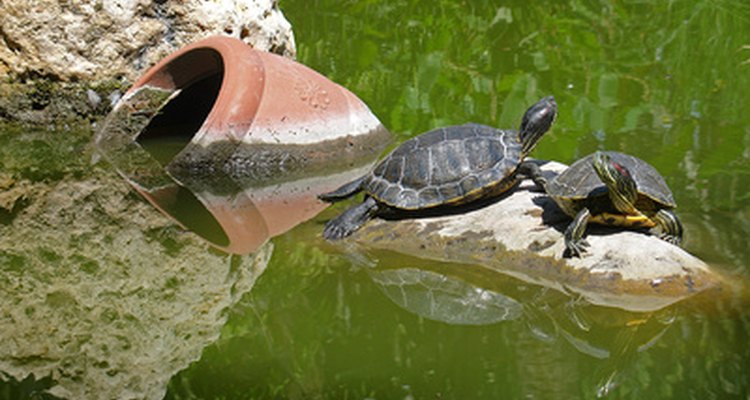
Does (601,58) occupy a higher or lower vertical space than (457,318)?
lower

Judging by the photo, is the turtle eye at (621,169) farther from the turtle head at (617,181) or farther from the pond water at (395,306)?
the pond water at (395,306)

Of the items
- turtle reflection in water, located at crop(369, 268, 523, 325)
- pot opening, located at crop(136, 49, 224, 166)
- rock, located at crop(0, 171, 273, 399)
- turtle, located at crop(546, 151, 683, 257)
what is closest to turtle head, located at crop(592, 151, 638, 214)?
turtle, located at crop(546, 151, 683, 257)

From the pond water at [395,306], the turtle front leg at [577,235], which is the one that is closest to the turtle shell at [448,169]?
the pond water at [395,306]

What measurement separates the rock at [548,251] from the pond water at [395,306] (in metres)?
0.10

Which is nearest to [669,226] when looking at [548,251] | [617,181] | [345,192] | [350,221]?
[617,181]

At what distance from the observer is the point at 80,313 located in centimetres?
370

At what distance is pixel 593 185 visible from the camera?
381 centimetres

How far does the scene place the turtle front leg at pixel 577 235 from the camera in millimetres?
3764

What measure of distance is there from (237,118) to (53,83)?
2242 mm

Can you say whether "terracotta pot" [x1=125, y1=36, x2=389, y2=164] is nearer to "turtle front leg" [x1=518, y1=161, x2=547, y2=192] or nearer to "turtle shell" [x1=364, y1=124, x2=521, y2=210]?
"turtle shell" [x1=364, y1=124, x2=521, y2=210]

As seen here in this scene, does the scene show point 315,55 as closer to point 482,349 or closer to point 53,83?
point 53,83

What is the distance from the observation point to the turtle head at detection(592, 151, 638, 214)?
3.62 meters

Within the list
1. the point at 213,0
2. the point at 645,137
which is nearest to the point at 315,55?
the point at 213,0

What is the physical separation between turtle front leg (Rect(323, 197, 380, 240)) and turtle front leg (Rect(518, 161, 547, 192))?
2.58 feet
